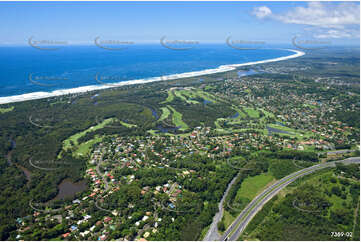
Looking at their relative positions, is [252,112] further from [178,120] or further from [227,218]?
[227,218]

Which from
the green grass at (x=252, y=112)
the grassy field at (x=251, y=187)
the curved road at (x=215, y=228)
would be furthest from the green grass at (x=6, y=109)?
the green grass at (x=252, y=112)

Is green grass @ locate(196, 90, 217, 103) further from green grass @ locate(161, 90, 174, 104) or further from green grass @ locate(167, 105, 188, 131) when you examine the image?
green grass @ locate(167, 105, 188, 131)

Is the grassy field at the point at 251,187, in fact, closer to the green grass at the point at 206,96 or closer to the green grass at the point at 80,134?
the green grass at the point at 80,134

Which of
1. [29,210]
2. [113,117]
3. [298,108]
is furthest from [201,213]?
[298,108]

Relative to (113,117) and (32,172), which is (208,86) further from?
(32,172)

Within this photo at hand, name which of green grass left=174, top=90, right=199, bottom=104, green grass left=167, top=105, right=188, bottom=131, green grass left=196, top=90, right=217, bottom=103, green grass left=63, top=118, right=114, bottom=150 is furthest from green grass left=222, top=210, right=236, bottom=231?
green grass left=196, top=90, right=217, bottom=103
